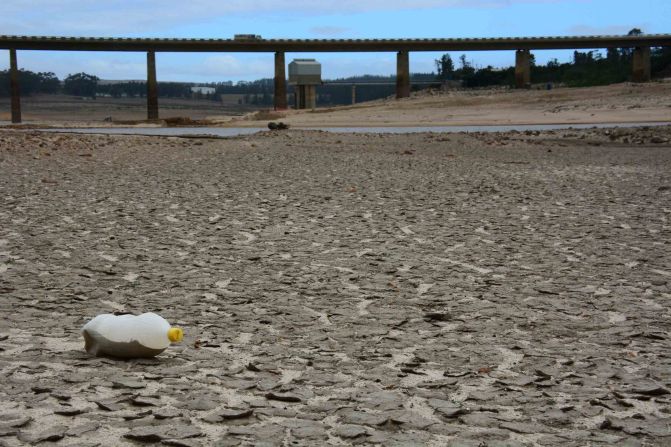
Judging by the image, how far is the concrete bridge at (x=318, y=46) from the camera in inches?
2015

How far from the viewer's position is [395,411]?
3354 mm

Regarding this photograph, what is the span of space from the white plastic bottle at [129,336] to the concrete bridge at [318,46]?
49.2 metres

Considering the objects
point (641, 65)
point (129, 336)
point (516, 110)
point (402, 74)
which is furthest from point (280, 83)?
point (129, 336)

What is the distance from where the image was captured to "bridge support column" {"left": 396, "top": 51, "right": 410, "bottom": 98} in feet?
173

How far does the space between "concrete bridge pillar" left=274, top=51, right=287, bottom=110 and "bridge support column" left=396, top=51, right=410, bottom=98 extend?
274 inches

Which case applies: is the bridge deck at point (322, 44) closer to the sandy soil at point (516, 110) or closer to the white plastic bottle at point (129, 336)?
the sandy soil at point (516, 110)

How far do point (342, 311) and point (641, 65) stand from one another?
166 ft

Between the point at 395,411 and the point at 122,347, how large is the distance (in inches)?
50.4

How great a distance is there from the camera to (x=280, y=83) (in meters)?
53.4

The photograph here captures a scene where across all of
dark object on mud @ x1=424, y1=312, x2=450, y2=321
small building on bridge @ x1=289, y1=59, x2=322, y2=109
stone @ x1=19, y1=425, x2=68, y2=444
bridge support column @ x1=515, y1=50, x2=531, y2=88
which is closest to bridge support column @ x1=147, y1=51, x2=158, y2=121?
small building on bridge @ x1=289, y1=59, x2=322, y2=109

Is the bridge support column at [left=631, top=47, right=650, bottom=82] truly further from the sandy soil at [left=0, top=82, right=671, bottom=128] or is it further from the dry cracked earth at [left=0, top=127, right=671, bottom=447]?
the dry cracked earth at [left=0, top=127, right=671, bottom=447]

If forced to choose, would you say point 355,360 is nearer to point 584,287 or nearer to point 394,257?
point 584,287

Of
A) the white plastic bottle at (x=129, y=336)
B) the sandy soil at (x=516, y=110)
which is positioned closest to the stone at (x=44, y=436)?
the white plastic bottle at (x=129, y=336)

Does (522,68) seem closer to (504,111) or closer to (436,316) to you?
(504,111)
